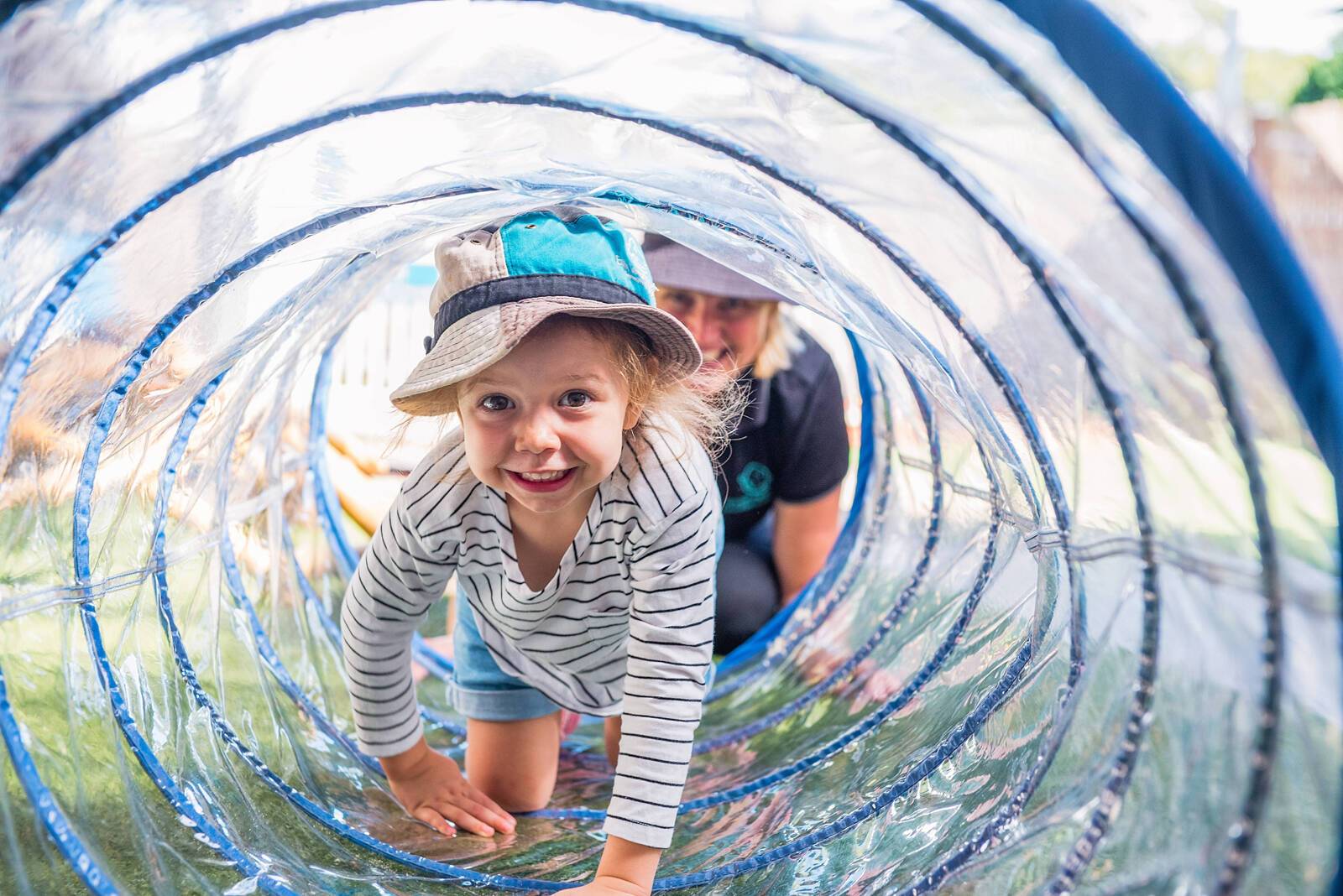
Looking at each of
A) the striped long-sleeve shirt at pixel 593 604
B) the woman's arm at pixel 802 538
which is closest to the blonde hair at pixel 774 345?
the woman's arm at pixel 802 538

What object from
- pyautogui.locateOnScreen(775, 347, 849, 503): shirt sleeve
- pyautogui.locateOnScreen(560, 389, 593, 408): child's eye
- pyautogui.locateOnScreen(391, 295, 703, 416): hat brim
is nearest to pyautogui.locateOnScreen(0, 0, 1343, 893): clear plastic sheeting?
pyautogui.locateOnScreen(391, 295, 703, 416): hat brim

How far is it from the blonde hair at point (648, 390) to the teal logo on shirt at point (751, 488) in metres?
0.75

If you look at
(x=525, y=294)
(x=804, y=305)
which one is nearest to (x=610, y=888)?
(x=525, y=294)

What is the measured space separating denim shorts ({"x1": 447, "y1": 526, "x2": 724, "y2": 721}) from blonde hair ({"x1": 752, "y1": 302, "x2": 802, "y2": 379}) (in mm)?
990

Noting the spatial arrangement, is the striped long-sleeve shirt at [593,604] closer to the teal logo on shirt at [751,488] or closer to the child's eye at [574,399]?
the child's eye at [574,399]

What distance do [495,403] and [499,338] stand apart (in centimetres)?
15

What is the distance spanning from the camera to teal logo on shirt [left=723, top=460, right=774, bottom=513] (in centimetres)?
310

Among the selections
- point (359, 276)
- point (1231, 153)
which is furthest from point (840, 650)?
point (1231, 153)

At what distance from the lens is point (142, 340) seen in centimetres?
185

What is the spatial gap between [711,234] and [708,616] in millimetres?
711

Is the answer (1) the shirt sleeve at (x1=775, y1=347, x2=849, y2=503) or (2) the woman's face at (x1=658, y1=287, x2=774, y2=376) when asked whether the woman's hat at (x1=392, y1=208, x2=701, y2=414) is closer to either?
(2) the woman's face at (x1=658, y1=287, x2=774, y2=376)

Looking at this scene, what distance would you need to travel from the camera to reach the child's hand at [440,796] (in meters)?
2.18

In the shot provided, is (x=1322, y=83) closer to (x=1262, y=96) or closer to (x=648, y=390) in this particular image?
(x=1262, y=96)

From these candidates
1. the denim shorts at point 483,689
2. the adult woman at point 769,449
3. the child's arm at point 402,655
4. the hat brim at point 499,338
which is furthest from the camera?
the adult woman at point 769,449
